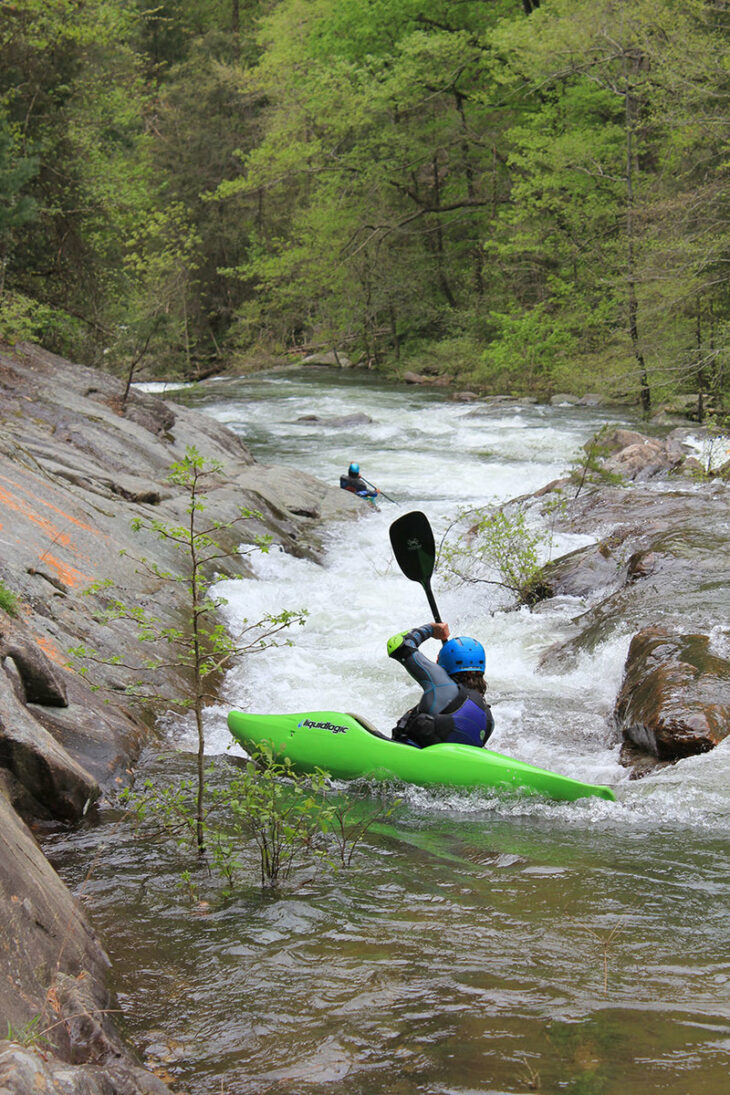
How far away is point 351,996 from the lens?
265 centimetres

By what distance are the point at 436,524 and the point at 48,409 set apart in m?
4.12

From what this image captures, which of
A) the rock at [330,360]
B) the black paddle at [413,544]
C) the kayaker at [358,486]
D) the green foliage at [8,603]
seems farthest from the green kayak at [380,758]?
the rock at [330,360]

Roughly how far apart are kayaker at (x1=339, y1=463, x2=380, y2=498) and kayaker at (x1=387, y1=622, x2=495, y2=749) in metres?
7.07

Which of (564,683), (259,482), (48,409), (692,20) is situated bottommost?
(564,683)

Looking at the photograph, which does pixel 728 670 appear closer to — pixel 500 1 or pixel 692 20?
pixel 692 20

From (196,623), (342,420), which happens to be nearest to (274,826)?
(196,623)

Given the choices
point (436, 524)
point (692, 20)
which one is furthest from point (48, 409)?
point (692, 20)

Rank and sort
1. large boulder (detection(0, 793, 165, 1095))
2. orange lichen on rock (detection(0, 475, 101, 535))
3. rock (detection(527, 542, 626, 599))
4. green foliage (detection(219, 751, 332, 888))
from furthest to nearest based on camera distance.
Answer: rock (detection(527, 542, 626, 599)), orange lichen on rock (detection(0, 475, 101, 535)), green foliage (detection(219, 751, 332, 888)), large boulder (detection(0, 793, 165, 1095))

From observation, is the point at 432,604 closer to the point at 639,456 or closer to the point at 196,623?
the point at 196,623

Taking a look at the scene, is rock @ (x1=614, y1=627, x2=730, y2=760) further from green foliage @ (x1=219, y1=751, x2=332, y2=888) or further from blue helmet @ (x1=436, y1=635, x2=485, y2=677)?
green foliage @ (x1=219, y1=751, x2=332, y2=888)

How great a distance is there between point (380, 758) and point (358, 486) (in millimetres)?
7490

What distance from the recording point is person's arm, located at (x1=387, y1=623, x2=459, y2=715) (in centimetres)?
466

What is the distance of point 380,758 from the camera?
4.62 m

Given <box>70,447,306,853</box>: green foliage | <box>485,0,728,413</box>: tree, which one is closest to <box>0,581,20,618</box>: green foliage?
<box>70,447,306,853</box>: green foliage
